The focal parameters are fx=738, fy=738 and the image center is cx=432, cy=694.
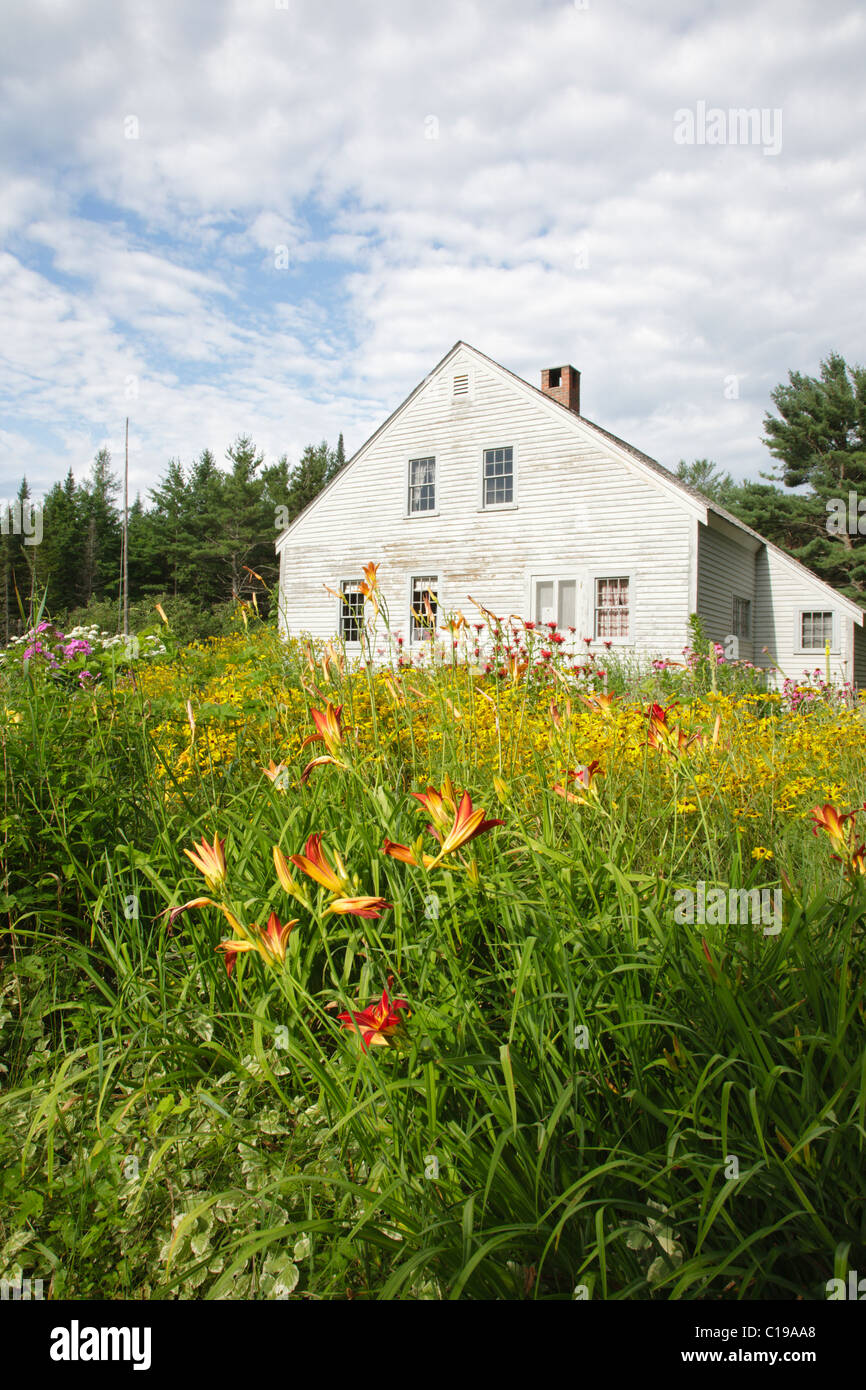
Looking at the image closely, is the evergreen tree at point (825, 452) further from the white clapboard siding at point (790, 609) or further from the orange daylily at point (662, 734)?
the orange daylily at point (662, 734)

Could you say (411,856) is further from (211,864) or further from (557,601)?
(557,601)

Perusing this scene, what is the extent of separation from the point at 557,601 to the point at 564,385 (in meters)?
5.68

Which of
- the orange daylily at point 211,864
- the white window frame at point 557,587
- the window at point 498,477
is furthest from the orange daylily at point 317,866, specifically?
the window at point 498,477

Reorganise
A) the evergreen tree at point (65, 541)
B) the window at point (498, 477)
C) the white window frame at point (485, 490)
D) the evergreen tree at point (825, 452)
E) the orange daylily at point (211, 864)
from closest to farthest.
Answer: the orange daylily at point (211, 864) → the white window frame at point (485, 490) → the window at point (498, 477) → the evergreen tree at point (825, 452) → the evergreen tree at point (65, 541)

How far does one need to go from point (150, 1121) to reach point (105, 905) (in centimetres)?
78

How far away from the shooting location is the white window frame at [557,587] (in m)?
14.1

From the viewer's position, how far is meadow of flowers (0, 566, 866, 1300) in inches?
48.4

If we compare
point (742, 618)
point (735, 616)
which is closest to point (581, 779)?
point (735, 616)

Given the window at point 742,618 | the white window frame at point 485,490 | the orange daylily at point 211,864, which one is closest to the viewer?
the orange daylily at point 211,864

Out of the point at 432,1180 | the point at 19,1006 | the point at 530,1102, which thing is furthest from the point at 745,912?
the point at 19,1006

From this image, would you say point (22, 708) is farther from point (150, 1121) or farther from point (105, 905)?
point (150, 1121)

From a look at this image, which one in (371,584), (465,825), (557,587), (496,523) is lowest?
(465,825)

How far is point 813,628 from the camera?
17250mm

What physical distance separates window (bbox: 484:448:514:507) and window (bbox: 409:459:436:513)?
1238 millimetres
